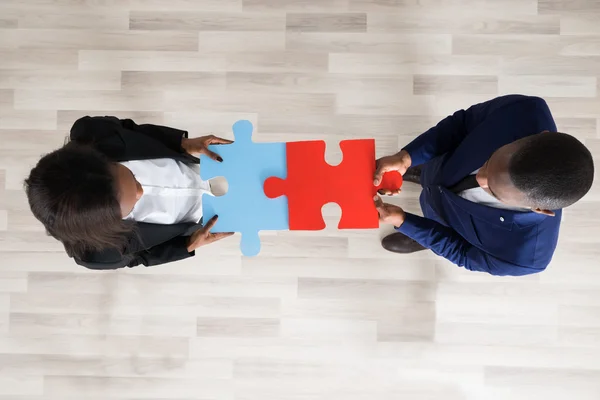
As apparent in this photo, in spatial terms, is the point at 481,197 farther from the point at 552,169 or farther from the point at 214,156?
the point at 214,156

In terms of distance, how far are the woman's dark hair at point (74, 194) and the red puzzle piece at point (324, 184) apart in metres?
0.36

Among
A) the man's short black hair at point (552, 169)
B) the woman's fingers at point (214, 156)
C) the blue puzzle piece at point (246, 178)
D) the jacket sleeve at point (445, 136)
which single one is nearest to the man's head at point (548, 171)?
the man's short black hair at point (552, 169)

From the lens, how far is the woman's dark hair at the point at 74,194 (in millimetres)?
959

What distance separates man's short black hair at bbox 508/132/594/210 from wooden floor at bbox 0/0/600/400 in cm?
82

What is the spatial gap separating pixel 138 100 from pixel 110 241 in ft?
3.02

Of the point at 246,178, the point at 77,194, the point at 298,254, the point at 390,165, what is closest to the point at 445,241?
the point at 390,165

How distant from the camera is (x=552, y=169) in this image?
3.08ft

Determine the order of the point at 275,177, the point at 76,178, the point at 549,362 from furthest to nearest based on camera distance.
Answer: the point at 549,362, the point at 275,177, the point at 76,178

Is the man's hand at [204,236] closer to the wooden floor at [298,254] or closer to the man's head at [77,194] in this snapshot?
the man's head at [77,194]

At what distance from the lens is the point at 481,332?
1.76 m

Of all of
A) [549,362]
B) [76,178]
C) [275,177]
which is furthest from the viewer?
[549,362]

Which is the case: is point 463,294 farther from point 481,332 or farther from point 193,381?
point 193,381

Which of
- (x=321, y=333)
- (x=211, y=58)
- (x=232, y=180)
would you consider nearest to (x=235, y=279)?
(x=321, y=333)

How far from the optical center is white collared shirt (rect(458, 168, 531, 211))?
3.66 feet
